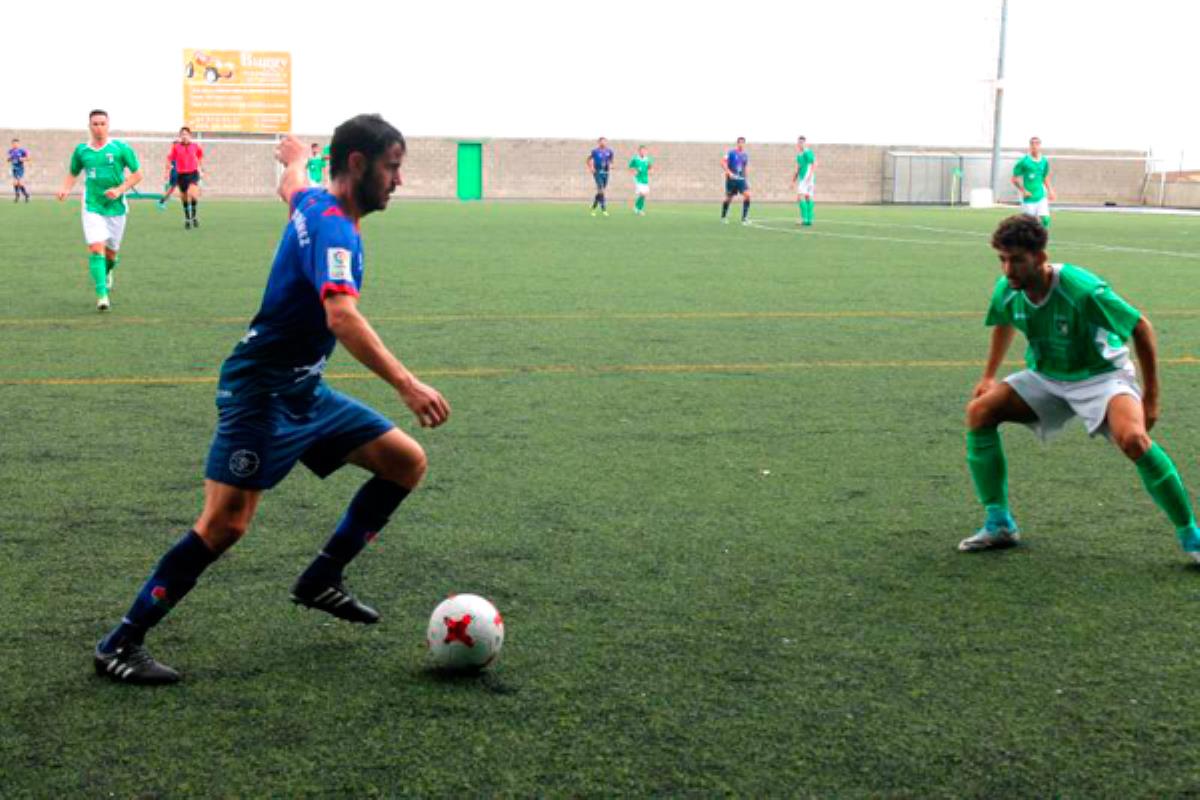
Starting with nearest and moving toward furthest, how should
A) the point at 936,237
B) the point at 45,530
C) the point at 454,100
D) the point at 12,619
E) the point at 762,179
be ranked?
1. the point at 12,619
2. the point at 45,530
3. the point at 936,237
4. the point at 454,100
5. the point at 762,179

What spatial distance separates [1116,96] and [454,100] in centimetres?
2447

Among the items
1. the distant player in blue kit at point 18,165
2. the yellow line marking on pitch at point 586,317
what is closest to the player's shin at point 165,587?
the yellow line marking on pitch at point 586,317

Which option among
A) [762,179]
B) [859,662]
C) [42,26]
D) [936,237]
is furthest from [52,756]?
[762,179]

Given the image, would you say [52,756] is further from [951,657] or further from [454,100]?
[454,100]

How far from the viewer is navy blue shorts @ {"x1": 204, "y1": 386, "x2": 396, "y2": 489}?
400 cm

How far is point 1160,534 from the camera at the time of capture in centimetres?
569

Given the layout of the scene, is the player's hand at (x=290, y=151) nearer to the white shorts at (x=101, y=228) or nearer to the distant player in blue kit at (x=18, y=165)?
the white shorts at (x=101, y=228)

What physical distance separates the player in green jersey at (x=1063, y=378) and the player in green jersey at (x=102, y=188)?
9.95m

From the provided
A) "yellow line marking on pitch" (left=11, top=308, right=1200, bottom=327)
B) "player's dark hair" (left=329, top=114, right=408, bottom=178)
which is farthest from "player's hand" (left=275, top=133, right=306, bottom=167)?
"yellow line marking on pitch" (left=11, top=308, right=1200, bottom=327)

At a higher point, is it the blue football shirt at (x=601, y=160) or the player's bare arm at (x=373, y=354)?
the blue football shirt at (x=601, y=160)

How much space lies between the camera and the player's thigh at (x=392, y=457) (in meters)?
4.30

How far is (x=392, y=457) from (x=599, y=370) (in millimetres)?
5709

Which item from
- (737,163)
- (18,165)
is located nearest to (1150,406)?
(737,163)

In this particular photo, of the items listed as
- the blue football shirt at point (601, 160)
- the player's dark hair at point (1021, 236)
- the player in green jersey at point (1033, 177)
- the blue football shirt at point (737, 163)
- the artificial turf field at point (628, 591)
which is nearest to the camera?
the artificial turf field at point (628, 591)
